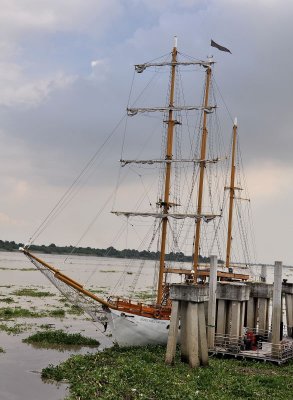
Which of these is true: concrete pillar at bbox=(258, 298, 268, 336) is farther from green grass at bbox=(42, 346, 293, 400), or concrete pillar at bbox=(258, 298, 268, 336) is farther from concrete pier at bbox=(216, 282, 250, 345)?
green grass at bbox=(42, 346, 293, 400)

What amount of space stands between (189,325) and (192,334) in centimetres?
45

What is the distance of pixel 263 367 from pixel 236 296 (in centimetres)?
483

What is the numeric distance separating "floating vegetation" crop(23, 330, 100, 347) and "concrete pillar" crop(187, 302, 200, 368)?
10468 millimetres

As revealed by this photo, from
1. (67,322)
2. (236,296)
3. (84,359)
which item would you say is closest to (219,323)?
(236,296)

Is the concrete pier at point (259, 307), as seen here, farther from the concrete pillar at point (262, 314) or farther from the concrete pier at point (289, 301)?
the concrete pier at point (289, 301)

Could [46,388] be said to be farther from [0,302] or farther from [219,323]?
[0,302]

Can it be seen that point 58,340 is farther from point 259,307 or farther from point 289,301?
point 289,301

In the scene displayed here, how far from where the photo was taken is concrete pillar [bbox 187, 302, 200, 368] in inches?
981

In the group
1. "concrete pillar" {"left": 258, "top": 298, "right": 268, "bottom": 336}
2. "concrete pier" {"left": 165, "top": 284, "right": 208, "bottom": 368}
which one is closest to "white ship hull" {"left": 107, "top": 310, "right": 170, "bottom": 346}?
"concrete pier" {"left": 165, "top": 284, "right": 208, "bottom": 368}

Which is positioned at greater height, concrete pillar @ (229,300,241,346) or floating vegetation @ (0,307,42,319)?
concrete pillar @ (229,300,241,346)

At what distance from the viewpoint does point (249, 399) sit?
20.0 m

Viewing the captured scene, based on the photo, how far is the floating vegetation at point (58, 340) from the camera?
1300 inches

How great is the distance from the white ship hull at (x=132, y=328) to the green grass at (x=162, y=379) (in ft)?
10.1

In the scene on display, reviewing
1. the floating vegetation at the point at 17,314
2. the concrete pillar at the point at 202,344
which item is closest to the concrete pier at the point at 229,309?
the concrete pillar at the point at 202,344
